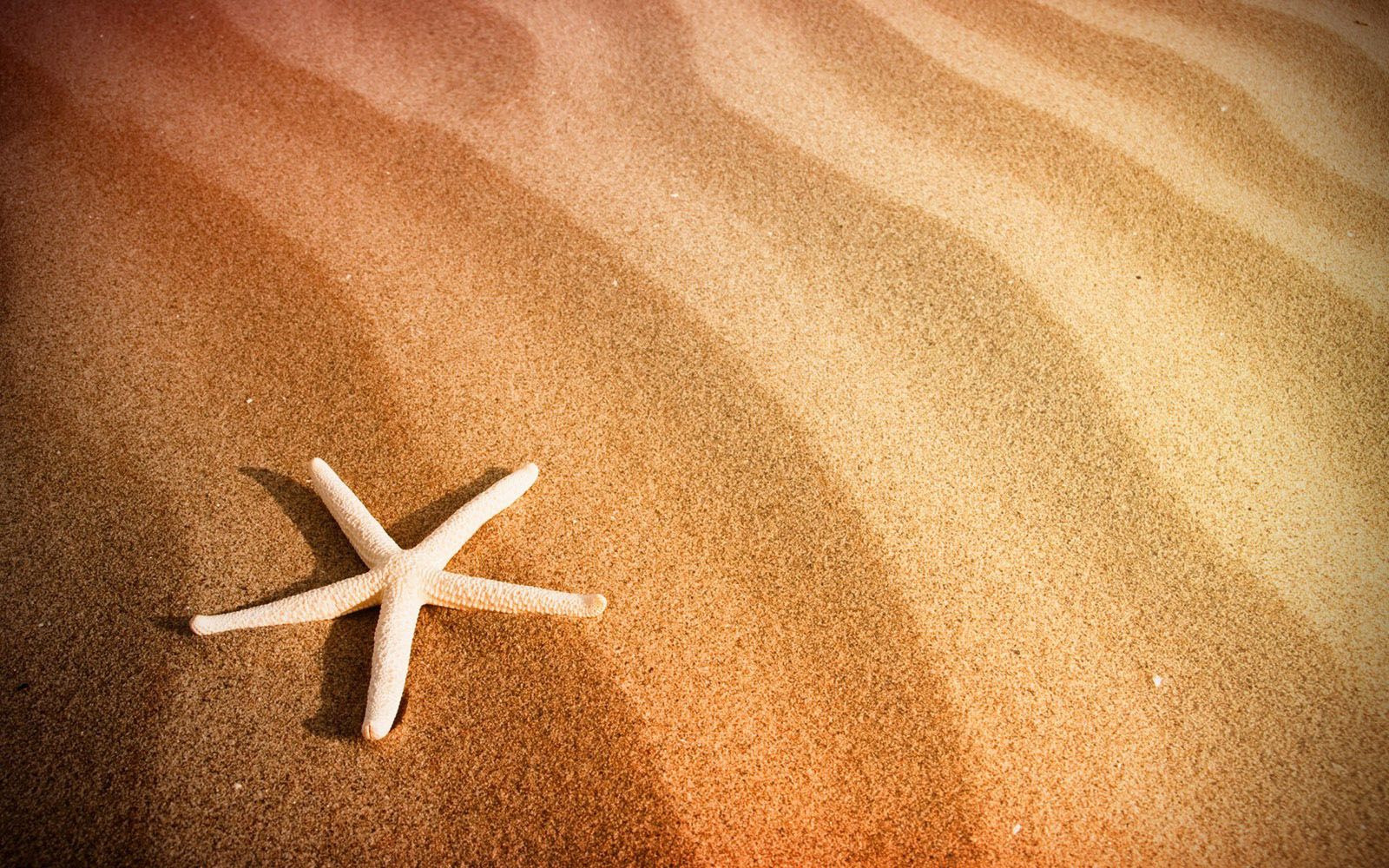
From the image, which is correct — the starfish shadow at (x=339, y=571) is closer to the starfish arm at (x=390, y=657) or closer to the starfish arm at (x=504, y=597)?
the starfish arm at (x=390, y=657)

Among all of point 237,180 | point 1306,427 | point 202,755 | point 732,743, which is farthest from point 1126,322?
point 237,180

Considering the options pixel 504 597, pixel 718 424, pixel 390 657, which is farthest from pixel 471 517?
pixel 718 424

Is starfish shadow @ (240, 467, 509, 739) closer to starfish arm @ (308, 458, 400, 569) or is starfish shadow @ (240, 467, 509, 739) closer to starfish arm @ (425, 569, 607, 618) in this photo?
starfish arm @ (308, 458, 400, 569)

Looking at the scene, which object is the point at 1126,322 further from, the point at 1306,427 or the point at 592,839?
the point at 592,839

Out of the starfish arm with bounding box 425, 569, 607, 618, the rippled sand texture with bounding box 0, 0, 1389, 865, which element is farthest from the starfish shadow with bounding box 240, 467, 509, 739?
the starfish arm with bounding box 425, 569, 607, 618

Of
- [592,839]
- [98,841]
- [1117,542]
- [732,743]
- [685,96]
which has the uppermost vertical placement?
[685,96]

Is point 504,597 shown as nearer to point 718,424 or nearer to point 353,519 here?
point 353,519

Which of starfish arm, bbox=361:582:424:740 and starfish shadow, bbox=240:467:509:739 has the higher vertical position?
starfish arm, bbox=361:582:424:740
